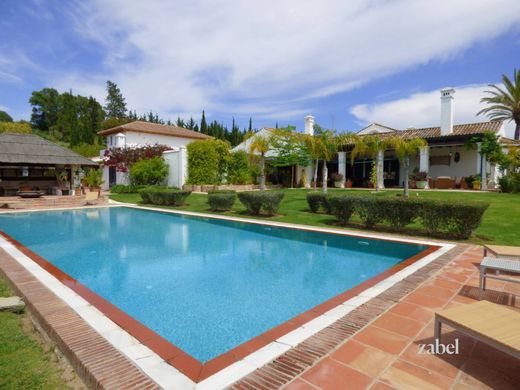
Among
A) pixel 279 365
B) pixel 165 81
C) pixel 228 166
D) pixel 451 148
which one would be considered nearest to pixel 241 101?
pixel 228 166

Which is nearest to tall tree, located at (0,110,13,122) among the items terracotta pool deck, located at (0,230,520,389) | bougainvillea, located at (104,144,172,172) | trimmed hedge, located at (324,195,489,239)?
bougainvillea, located at (104,144,172,172)

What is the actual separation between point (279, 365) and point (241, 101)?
3726 cm

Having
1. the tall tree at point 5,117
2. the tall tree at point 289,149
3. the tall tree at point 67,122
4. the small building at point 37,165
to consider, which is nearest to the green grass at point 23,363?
the small building at point 37,165

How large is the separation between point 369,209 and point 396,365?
8804 millimetres

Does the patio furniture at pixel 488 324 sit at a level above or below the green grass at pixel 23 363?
above

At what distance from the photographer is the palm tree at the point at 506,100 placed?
30.3 meters

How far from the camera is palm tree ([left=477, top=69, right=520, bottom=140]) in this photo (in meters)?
30.3

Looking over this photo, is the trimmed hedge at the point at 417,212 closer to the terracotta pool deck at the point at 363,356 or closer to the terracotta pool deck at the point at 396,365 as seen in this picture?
the terracotta pool deck at the point at 363,356

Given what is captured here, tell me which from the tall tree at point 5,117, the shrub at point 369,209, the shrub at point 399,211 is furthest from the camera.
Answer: the tall tree at point 5,117

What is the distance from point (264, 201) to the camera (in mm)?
14617

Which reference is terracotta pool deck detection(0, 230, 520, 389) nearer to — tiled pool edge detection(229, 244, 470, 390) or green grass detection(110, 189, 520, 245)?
tiled pool edge detection(229, 244, 470, 390)

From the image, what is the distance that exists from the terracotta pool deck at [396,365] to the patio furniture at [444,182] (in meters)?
22.1

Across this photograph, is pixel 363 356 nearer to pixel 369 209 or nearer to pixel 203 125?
pixel 369 209

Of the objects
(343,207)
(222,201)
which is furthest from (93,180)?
(343,207)
